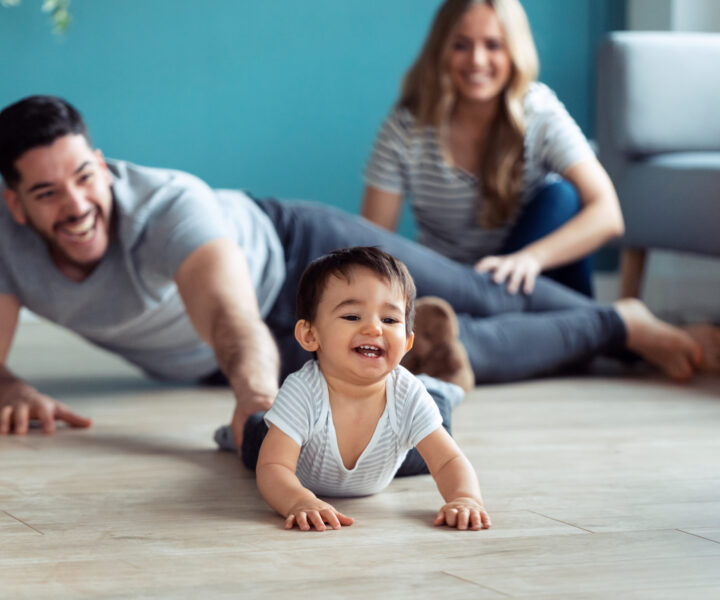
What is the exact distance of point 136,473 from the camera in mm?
1327

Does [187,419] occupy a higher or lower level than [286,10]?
lower

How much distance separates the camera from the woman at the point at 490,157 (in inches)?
85.4

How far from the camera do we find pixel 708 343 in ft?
6.74

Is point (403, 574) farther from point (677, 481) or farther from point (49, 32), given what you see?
point (49, 32)

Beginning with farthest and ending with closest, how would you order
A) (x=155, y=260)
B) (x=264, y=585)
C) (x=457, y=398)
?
1. (x=155, y=260)
2. (x=457, y=398)
3. (x=264, y=585)

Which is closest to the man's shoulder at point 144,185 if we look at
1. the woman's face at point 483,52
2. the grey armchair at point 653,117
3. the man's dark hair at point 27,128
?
the man's dark hair at point 27,128

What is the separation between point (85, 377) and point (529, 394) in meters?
0.93

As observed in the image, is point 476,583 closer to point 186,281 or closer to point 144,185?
point 186,281

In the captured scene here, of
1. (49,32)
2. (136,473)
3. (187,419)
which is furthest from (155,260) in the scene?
(49,32)

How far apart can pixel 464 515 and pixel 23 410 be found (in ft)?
2.57

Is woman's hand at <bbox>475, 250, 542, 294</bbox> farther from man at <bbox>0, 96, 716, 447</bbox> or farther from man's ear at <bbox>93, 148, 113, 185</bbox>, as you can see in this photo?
man's ear at <bbox>93, 148, 113, 185</bbox>

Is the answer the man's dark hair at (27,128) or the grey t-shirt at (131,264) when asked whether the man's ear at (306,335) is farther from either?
the man's dark hair at (27,128)

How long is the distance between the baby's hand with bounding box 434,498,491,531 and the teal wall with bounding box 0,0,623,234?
2208mm

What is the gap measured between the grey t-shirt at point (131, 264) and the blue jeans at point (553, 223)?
75 cm
